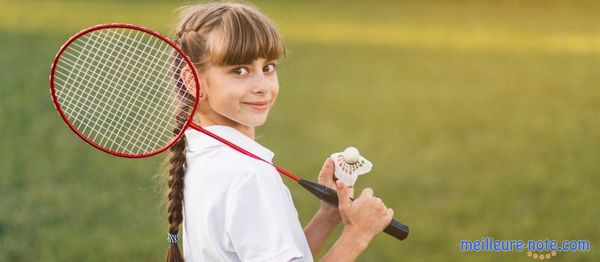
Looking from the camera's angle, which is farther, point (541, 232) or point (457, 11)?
point (457, 11)

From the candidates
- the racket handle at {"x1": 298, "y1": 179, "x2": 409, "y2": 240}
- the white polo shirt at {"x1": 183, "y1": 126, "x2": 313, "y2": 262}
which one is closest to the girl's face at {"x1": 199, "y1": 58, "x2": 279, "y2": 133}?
the white polo shirt at {"x1": 183, "y1": 126, "x2": 313, "y2": 262}

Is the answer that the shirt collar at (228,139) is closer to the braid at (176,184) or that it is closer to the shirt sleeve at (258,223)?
the braid at (176,184)

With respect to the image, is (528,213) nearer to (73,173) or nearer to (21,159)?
(73,173)

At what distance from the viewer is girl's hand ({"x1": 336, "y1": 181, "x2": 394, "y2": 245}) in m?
2.55

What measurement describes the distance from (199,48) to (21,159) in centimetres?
429

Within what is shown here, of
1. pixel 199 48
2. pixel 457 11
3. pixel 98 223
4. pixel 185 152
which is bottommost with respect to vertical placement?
pixel 185 152

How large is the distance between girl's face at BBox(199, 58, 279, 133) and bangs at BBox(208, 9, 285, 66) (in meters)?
0.02

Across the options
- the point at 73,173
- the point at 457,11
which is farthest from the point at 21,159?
the point at 457,11

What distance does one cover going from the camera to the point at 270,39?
2531 mm

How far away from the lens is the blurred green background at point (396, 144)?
516 centimetres

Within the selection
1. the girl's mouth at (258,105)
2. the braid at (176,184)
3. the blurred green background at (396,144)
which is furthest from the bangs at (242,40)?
the blurred green background at (396,144)

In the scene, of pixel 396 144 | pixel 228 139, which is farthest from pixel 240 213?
pixel 396 144

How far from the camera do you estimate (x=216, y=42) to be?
2498 millimetres

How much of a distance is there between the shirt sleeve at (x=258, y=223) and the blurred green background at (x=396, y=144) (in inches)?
45.9
